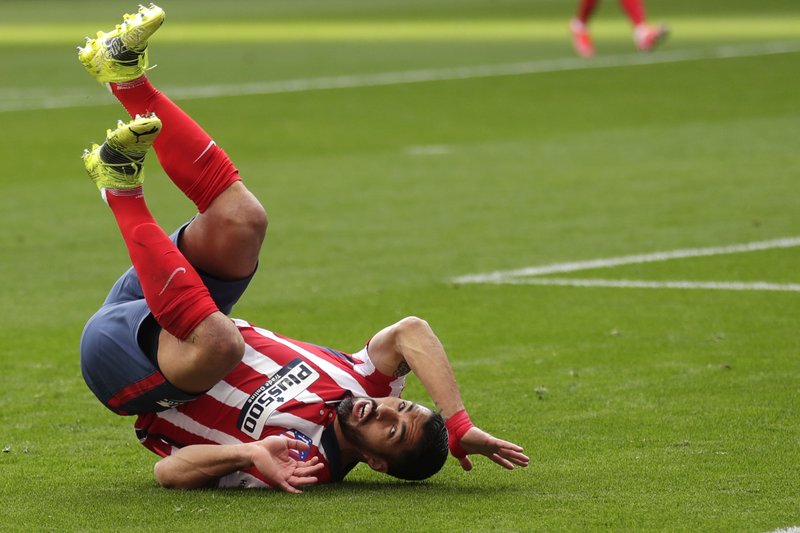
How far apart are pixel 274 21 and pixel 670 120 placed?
24.1 m

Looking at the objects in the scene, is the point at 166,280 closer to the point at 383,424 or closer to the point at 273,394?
the point at 273,394

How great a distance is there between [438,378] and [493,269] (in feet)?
16.8

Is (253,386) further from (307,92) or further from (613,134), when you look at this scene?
(307,92)

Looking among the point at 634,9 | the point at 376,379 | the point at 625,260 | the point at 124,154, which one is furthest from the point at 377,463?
the point at 634,9

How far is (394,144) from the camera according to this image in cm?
1897

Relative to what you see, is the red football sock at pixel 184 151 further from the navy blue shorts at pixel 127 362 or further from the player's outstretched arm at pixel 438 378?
the player's outstretched arm at pixel 438 378

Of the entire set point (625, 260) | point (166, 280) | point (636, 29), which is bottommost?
point (636, 29)

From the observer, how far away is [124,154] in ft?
22.4

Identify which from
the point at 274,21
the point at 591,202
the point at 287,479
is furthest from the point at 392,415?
the point at 274,21

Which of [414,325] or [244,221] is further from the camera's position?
[244,221]

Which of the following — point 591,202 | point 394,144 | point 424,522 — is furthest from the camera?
point 394,144

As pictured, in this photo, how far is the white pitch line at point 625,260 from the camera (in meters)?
11.4

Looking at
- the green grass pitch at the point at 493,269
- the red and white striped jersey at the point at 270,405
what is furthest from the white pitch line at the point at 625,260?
the red and white striped jersey at the point at 270,405

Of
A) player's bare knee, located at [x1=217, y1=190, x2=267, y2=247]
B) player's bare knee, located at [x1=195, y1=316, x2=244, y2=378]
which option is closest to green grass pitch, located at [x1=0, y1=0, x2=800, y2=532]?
player's bare knee, located at [x1=195, y1=316, x2=244, y2=378]
